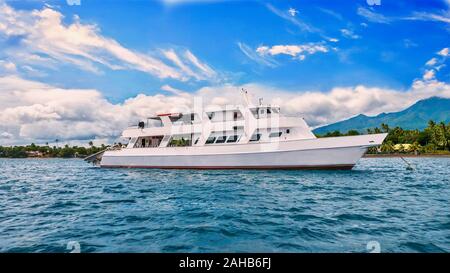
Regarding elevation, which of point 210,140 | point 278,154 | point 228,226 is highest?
point 210,140

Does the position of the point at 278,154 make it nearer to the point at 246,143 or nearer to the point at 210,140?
the point at 246,143

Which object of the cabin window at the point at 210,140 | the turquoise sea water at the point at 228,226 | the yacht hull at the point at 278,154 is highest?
the cabin window at the point at 210,140

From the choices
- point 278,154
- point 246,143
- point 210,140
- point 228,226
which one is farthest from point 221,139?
point 228,226

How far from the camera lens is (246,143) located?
66.4ft

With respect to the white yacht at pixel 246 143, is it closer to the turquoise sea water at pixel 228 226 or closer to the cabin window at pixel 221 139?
the cabin window at pixel 221 139

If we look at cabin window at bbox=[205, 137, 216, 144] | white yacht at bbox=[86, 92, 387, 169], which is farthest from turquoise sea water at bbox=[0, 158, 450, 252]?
cabin window at bbox=[205, 137, 216, 144]

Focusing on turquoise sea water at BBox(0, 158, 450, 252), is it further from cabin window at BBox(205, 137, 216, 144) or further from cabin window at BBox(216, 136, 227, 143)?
cabin window at BBox(205, 137, 216, 144)

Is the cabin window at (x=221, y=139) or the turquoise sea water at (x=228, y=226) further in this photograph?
the cabin window at (x=221, y=139)

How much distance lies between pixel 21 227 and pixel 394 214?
681cm

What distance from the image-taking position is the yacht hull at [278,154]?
18.4 m

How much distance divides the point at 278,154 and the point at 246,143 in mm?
Result: 2301

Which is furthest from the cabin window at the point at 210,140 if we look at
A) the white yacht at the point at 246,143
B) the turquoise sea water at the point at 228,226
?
the turquoise sea water at the point at 228,226
